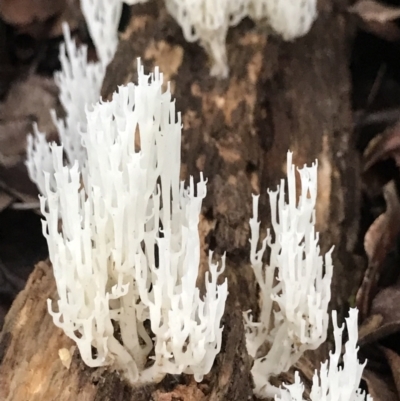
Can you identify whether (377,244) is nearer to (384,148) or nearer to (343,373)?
(384,148)

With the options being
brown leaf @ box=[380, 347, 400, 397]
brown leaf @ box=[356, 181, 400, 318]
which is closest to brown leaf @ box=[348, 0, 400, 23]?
brown leaf @ box=[356, 181, 400, 318]

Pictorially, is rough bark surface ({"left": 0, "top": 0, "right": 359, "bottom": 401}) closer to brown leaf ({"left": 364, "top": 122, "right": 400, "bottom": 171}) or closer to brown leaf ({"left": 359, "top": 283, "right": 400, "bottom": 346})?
brown leaf ({"left": 359, "top": 283, "right": 400, "bottom": 346})

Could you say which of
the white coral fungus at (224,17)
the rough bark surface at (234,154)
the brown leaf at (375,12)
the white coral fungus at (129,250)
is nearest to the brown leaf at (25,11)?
the rough bark surface at (234,154)

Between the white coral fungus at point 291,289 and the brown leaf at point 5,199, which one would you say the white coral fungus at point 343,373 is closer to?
the white coral fungus at point 291,289

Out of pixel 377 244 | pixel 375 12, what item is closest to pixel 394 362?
pixel 377 244

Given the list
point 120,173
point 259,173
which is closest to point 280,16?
point 259,173

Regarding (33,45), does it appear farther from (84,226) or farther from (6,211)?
(84,226)

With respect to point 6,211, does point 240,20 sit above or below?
above
